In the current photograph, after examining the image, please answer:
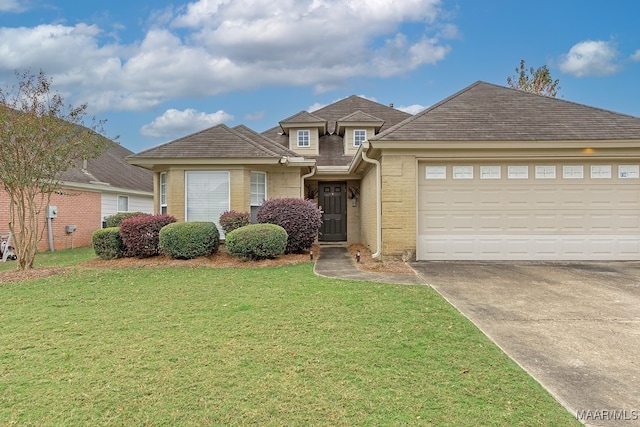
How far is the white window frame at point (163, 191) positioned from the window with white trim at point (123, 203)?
7781 mm

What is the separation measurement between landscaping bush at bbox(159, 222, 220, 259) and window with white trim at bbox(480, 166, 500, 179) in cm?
723

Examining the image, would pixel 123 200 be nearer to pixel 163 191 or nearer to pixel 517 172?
pixel 163 191

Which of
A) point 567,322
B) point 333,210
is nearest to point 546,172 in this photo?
point 567,322

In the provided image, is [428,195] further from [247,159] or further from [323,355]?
[323,355]

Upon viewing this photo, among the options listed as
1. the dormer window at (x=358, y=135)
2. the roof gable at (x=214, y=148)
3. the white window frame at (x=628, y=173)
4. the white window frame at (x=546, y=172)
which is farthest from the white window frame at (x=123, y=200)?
the white window frame at (x=628, y=173)

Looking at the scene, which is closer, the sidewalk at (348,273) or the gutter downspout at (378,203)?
the sidewalk at (348,273)

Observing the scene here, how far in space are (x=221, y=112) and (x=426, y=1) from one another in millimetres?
12912

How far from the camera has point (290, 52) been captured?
15.7 metres

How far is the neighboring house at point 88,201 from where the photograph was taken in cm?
1479

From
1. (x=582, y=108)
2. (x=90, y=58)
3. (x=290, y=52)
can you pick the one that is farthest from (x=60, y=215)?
(x=582, y=108)

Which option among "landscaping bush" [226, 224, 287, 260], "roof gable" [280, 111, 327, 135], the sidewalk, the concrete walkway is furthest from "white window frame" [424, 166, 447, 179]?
"roof gable" [280, 111, 327, 135]

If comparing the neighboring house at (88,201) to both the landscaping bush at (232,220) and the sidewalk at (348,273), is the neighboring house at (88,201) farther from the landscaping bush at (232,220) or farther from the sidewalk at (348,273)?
the sidewalk at (348,273)

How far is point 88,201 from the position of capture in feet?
53.3

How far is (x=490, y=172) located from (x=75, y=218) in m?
16.1
